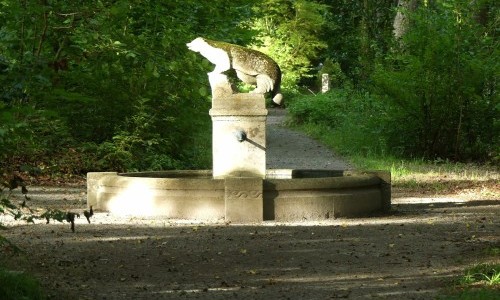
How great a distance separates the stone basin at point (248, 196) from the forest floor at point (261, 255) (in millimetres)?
221

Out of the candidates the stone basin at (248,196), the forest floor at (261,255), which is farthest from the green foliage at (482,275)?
the stone basin at (248,196)

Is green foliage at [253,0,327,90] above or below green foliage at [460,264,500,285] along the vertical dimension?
above

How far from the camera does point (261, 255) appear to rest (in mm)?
10242

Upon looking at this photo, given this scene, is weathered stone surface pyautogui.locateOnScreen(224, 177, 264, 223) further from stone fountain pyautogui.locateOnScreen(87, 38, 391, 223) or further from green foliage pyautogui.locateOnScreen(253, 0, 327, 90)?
green foliage pyautogui.locateOnScreen(253, 0, 327, 90)

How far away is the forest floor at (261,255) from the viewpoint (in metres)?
8.34

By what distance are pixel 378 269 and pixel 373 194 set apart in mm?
4542

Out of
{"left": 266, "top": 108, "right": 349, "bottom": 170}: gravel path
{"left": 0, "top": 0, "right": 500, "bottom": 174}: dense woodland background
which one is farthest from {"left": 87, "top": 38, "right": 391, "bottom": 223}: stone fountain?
{"left": 266, "top": 108, "right": 349, "bottom": 170}: gravel path

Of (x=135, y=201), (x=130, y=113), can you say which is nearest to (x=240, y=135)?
(x=135, y=201)

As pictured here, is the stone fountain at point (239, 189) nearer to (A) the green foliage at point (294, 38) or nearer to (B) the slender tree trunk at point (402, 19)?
(B) the slender tree trunk at point (402, 19)

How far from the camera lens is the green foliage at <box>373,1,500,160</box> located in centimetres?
2259

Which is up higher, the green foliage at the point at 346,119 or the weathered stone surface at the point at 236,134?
the weathered stone surface at the point at 236,134

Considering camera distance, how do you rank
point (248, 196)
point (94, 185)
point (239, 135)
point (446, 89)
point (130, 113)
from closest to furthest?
point (248, 196) < point (239, 135) < point (94, 185) < point (130, 113) < point (446, 89)

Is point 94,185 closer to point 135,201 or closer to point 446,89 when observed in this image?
point 135,201

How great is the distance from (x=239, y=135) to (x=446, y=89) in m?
10.1
